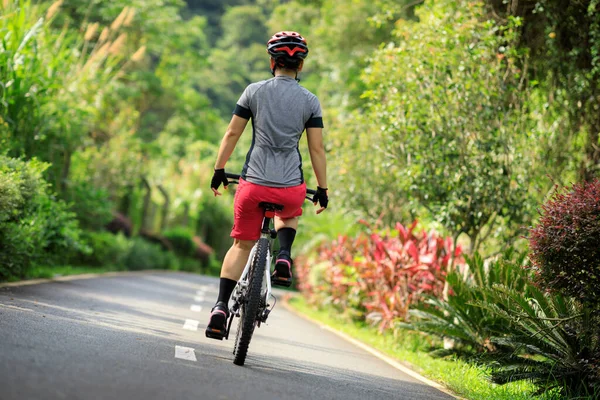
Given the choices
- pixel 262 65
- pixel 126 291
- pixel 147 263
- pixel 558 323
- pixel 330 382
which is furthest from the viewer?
pixel 262 65

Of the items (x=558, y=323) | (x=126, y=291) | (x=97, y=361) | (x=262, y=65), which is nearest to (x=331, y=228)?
(x=126, y=291)

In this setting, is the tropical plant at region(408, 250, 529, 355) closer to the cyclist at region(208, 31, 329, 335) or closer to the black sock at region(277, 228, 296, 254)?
the black sock at region(277, 228, 296, 254)

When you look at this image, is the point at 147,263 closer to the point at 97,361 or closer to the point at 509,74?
the point at 509,74

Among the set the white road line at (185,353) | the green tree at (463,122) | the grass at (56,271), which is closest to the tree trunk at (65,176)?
the grass at (56,271)

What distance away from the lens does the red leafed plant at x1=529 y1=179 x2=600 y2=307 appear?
21.4 ft

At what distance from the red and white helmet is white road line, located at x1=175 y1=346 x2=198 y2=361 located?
247 cm

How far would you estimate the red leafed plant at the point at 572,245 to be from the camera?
21.4ft

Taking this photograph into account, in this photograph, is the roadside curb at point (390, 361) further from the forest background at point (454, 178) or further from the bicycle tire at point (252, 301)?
the bicycle tire at point (252, 301)

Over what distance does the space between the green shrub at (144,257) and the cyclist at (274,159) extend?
719 inches

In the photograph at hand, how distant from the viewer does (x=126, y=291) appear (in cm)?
1399

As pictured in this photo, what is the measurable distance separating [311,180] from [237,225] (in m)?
21.7

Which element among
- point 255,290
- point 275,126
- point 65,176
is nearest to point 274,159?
point 275,126

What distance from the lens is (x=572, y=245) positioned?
657 centimetres

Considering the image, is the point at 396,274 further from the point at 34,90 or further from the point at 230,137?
the point at 230,137
